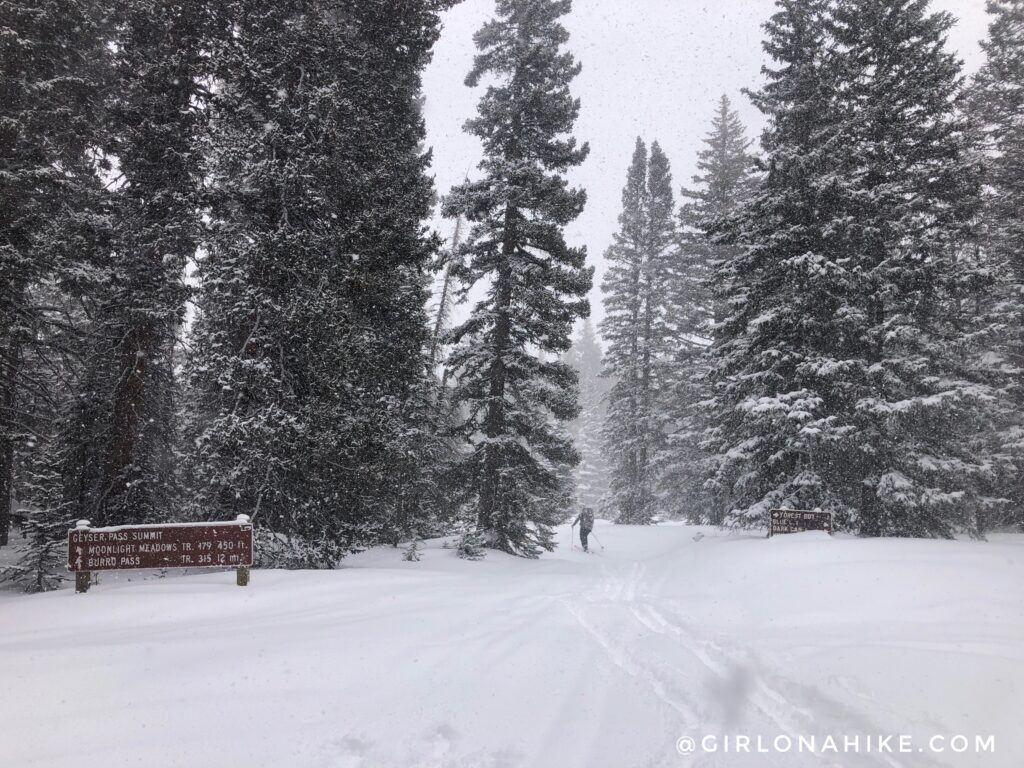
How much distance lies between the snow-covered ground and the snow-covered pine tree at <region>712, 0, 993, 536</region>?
17.4 ft

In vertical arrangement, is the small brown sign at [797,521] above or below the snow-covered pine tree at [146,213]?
below

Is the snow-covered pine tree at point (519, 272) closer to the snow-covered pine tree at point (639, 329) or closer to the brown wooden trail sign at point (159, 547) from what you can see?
the brown wooden trail sign at point (159, 547)

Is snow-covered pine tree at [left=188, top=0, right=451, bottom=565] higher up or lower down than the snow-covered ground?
higher up

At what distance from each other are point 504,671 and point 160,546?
5.98 metres

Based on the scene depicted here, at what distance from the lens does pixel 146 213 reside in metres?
11.9

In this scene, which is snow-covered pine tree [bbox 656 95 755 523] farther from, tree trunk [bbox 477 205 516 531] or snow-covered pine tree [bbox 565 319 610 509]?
snow-covered pine tree [bbox 565 319 610 509]

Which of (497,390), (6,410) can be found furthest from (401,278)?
(6,410)

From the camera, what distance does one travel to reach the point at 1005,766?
4.42 m

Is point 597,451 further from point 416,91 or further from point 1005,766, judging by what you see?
point 1005,766

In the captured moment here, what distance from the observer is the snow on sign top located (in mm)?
8469

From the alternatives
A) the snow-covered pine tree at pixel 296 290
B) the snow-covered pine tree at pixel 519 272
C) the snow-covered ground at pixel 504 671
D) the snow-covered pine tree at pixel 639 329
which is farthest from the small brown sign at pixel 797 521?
the snow-covered pine tree at pixel 639 329

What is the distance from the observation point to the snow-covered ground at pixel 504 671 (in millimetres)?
4734

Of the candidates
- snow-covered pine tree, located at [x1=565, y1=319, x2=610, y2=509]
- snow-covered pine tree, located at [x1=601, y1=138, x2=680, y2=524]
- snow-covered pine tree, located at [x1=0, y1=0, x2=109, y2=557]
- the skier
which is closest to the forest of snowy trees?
snow-covered pine tree, located at [x1=0, y1=0, x2=109, y2=557]

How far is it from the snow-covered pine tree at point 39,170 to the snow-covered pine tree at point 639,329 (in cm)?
2620
